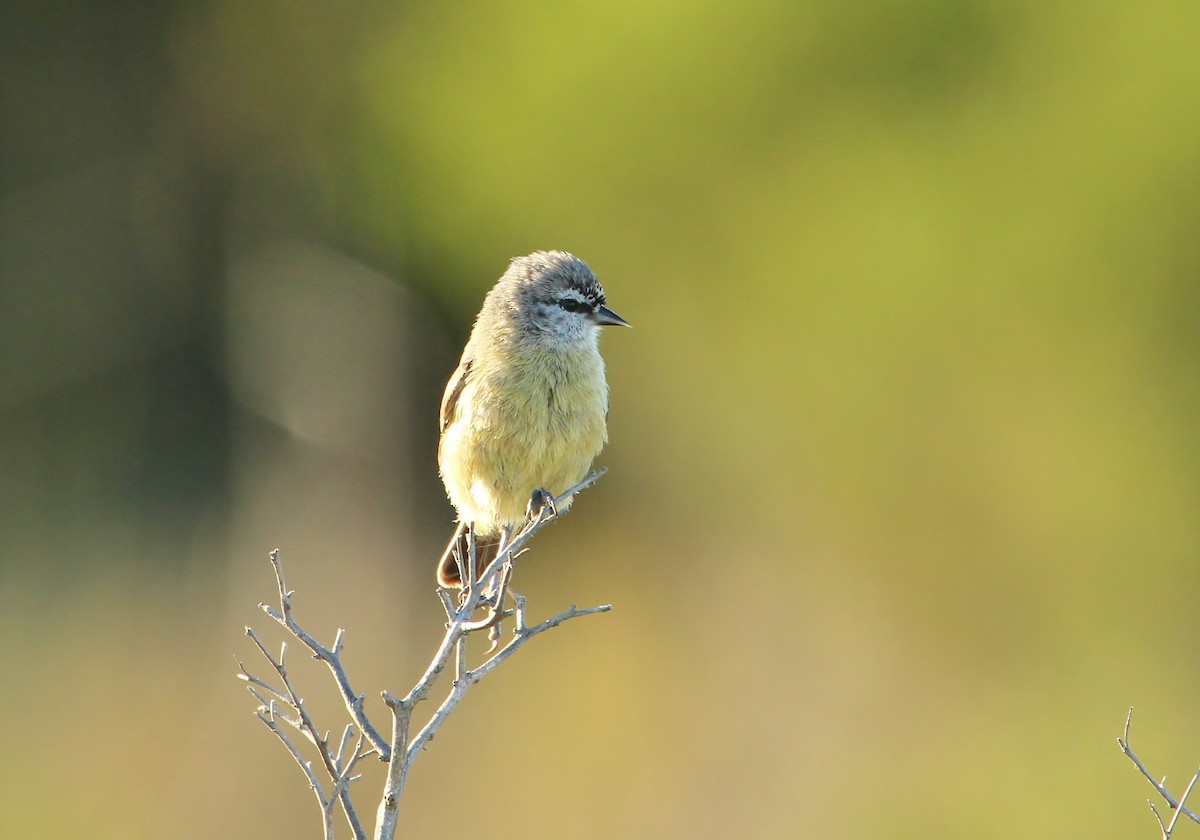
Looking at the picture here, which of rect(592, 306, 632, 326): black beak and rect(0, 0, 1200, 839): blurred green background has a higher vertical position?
rect(0, 0, 1200, 839): blurred green background

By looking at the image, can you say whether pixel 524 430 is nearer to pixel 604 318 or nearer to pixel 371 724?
pixel 604 318

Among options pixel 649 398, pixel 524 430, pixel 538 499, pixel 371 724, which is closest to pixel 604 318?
pixel 524 430

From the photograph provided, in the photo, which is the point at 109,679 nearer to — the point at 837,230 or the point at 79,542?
the point at 79,542

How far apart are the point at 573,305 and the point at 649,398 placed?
6.62 meters

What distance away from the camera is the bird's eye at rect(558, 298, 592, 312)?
16.6 ft

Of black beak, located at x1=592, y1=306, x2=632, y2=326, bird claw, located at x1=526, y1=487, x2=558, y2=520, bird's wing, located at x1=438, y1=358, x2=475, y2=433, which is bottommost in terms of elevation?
bird claw, located at x1=526, y1=487, x2=558, y2=520

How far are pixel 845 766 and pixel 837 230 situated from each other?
15.9ft

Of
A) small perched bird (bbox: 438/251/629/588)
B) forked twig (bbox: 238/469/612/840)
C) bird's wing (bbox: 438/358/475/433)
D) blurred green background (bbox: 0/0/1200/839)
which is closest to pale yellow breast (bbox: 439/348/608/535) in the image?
small perched bird (bbox: 438/251/629/588)

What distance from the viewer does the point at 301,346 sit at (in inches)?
460

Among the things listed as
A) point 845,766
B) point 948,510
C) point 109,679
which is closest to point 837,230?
point 948,510

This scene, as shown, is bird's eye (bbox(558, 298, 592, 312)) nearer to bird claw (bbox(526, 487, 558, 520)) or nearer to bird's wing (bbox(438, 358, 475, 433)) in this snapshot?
bird's wing (bbox(438, 358, 475, 433))

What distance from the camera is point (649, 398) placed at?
11664 mm

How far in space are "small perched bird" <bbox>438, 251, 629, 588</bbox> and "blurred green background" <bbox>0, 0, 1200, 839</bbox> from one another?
5.46 metres

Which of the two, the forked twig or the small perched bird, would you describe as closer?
the forked twig
